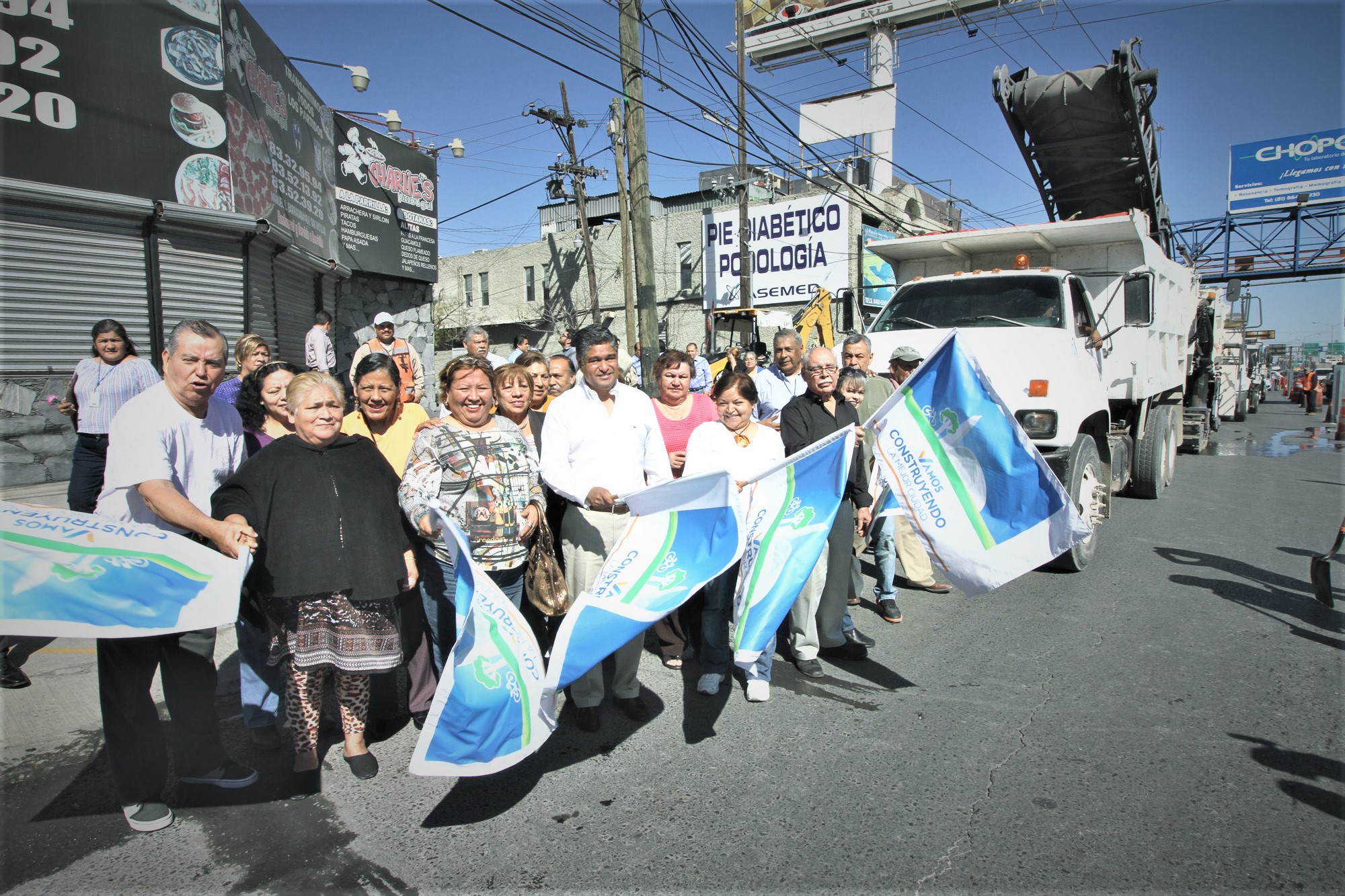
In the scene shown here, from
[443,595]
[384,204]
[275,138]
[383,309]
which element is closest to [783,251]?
[384,204]

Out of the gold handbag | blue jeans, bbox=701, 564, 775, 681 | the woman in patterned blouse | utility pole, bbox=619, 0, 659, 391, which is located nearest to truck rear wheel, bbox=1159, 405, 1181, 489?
utility pole, bbox=619, 0, 659, 391

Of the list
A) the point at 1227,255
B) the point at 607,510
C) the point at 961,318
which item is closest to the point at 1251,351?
the point at 1227,255

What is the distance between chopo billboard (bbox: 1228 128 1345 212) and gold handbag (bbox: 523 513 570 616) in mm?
47638

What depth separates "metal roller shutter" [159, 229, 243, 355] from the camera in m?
8.96

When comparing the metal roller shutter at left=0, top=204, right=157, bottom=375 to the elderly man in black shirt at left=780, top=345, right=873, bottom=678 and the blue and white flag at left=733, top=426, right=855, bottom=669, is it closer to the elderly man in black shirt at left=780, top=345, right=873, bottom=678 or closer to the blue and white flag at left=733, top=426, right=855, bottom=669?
the elderly man in black shirt at left=780, top=345, right=873, bottom=678

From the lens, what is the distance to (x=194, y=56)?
916 centimetres

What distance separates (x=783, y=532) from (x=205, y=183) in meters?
9.07

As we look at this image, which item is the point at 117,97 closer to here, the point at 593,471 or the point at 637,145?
the point at 637,145

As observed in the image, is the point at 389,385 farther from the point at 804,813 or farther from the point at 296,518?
the point at 804,813

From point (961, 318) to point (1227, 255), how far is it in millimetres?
39612

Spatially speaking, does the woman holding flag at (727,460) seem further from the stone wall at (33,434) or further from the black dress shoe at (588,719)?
the stone wall at (33,434)

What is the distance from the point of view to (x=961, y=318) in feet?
24.4

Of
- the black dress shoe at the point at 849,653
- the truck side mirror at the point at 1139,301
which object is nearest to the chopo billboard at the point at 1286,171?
the truck side mirror at the point at 1139,301

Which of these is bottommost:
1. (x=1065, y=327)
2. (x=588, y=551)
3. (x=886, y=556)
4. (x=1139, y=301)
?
(x=886, y=556)
